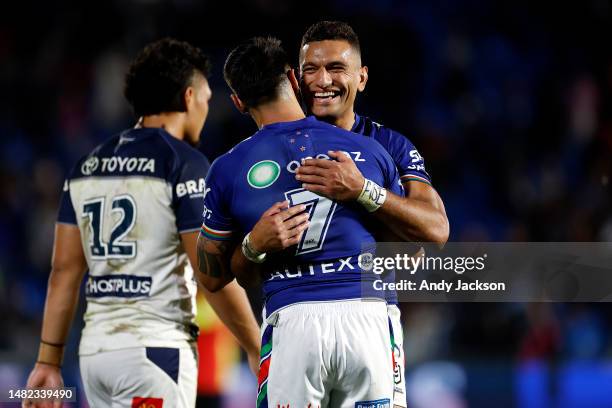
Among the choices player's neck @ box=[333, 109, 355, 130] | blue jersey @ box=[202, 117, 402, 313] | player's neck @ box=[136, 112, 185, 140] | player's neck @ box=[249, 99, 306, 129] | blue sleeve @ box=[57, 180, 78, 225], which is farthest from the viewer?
player's neck @ box=[136, 112, 185, 140]

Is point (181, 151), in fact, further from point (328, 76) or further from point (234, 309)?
point (328, 76)

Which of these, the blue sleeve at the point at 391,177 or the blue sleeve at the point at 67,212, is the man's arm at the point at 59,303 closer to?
the blue sleeve at the point at 67,212

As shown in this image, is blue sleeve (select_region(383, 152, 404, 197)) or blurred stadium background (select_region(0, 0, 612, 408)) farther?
blurred stadium background (select_region(0, 0, 612, 408))

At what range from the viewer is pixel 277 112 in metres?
3.57

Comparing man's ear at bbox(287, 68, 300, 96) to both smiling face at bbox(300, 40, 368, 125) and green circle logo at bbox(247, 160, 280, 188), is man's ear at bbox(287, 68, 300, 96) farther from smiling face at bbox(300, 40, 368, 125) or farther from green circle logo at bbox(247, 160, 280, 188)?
green circle logo at bbox(247, 160, 280, 188)

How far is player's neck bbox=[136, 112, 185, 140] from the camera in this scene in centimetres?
456

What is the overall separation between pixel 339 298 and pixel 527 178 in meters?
8.49

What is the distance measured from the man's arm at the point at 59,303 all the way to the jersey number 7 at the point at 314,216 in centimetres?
151

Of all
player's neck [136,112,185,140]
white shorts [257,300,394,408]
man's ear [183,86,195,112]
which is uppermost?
man's ear [183,86,195,112]

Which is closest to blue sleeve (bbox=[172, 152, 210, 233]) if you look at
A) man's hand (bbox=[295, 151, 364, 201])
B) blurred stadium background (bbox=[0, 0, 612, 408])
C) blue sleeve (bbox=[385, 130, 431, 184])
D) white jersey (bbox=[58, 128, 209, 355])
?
white jersey (bbox=[58, 128, 209, 355])

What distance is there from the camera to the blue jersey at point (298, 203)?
334 centimetres

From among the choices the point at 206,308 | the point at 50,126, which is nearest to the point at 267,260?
the point at 206,308

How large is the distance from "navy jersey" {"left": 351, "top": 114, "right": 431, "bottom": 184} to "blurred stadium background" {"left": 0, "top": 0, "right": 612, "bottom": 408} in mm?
5292

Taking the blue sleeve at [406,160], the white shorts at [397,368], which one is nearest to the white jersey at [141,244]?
the blue sleeve at [406,160]
